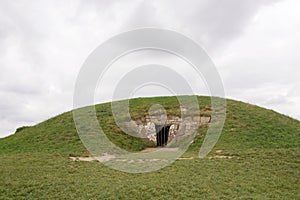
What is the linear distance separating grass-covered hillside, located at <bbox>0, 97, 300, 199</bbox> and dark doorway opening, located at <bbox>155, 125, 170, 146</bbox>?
112cm

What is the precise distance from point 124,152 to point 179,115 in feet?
23.1

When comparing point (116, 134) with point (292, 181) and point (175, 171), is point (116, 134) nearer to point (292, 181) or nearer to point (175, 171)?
point (175, 171)

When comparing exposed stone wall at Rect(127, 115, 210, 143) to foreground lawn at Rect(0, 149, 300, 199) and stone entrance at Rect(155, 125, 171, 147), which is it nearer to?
stone entrance at Rect(155, 125, 171, 147)

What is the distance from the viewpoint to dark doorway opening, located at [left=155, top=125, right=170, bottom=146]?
89.4 ft

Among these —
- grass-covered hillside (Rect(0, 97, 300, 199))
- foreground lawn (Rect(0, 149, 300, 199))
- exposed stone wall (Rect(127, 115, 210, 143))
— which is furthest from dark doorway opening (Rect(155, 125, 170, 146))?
foreground lawn (Rect(0, 149, 300, 199))

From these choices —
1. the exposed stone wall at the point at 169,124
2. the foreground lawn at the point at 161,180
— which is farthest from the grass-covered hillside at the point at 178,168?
the exposed stone wall at the point at 169,124

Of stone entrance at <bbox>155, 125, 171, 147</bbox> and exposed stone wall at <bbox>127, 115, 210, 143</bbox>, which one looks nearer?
exposed stone wall at <bbox>127, 115, 210, 143</bbox>

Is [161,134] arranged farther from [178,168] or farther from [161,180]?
[161,180]

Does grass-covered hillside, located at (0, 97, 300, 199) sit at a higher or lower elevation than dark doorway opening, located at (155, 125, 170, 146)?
lower

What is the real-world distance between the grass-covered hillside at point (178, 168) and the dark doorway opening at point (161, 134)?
1.12 metres

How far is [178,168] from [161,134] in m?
11.3

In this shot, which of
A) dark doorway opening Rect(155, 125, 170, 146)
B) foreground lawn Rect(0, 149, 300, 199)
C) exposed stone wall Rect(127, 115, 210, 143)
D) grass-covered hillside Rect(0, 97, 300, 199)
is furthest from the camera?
dark doorway opening Rect(155, 125, 170, 146)

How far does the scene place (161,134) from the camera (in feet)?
90.9

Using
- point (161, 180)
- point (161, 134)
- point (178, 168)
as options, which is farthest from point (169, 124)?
point (161, 180)
